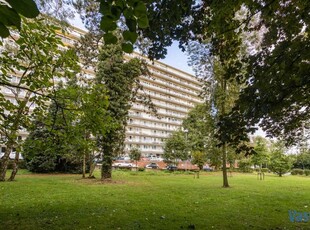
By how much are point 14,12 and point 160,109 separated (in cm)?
8089

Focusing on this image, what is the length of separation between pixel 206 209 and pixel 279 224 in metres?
2.67

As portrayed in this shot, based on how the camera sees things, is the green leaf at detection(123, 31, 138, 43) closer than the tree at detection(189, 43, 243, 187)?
Yes

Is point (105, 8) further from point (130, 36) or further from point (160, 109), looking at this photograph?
point (160, 109)

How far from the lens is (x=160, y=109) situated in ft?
269

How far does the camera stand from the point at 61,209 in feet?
28.5

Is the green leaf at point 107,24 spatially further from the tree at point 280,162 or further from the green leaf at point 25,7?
the tree at point 280,162

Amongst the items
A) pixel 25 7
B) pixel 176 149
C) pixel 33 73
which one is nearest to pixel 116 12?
pixel 25 7

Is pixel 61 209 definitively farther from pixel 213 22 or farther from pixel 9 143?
pixel 213 22

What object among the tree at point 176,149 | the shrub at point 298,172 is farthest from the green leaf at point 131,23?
the shrub at point 298,172

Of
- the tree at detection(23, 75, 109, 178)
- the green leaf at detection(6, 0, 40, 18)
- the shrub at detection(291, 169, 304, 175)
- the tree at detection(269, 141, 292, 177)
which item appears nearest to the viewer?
the green leaf at detection(6, 0, 40, 18)

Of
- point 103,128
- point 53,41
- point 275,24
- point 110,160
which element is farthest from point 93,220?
point 110,160

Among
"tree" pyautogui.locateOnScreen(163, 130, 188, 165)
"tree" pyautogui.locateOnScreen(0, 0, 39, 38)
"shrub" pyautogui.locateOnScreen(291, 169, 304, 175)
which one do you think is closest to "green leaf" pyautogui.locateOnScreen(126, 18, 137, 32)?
"tree" pyautogui.locateOnScreen(0, 0, 39, 38)

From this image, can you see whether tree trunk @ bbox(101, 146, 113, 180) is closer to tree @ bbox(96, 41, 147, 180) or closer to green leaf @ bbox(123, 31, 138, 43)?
tree @ bbox(96, 41, 147, 180)

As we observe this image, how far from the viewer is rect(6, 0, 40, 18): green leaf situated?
96 cm
